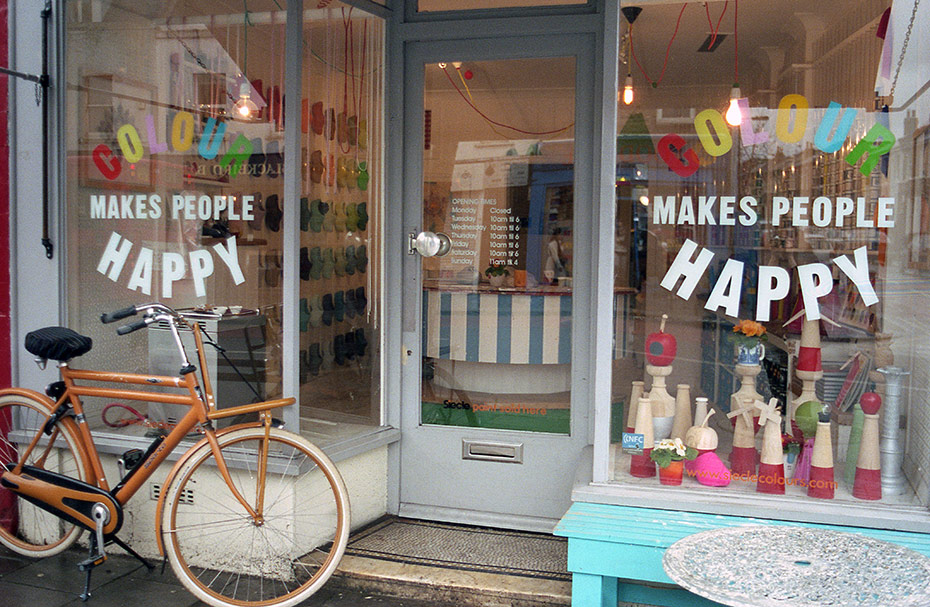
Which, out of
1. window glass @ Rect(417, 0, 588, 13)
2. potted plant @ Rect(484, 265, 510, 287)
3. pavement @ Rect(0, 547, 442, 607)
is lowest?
pavement @ Rect(0, 547, 442, 607)

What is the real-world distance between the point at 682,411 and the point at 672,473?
268mm

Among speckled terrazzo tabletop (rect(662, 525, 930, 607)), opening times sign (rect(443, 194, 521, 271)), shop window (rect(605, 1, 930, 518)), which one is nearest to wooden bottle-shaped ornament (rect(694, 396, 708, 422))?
shop window (rect(605, 1, 930, 518))

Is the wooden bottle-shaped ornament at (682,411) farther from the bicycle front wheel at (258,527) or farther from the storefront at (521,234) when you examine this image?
the bicycle front wheel at (258,527)

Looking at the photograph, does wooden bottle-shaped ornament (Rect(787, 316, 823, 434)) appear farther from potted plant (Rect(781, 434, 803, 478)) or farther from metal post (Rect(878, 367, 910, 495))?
metal post (Rect(878, 367, 910, 495))

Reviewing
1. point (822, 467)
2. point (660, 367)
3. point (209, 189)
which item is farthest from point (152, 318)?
point (822, 467)

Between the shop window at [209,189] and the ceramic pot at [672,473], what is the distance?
1.57 metres

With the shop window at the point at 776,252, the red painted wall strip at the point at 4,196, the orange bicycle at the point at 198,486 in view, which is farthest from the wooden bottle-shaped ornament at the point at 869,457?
the red painted wall strip at the point at 4,196

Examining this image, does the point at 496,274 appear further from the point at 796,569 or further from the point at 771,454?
the point at 796,569

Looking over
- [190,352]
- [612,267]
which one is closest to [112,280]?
[190,352]

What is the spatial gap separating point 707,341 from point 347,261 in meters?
1.76

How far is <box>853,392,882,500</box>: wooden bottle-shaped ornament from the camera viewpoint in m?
3.22

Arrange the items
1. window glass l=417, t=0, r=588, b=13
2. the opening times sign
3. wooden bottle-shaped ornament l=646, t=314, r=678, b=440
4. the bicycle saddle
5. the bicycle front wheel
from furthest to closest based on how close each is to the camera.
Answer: the opening times sign < window glass l=417, t=0, r=588, b=13 < the bicycle front wheel < the bicycle saddle < wooden bottle-shaped ornament l=646, t=314, r=678, b=440

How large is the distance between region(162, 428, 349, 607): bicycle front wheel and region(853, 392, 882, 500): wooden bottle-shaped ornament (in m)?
2.05

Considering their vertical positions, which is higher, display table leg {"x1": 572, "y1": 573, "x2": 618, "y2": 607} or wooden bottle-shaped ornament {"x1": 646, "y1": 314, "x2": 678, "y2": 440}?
wooden bottle-shaped ornament {"x1": 646, "y1": 314, "x2": 678, "y2": 440}
